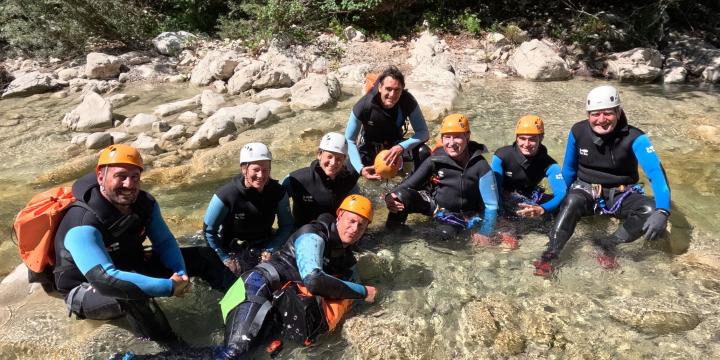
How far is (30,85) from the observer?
11.7 metres

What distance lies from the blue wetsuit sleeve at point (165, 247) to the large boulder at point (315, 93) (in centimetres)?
615

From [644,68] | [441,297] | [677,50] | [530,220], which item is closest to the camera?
[441,297]

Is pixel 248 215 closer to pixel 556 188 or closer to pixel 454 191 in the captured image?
pixel 454 191

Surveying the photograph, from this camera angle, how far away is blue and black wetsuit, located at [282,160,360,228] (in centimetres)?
480

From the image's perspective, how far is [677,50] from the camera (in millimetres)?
12922

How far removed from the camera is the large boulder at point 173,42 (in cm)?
1375

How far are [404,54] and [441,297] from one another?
405 inches

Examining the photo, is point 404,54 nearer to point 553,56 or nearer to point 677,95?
point 553,56

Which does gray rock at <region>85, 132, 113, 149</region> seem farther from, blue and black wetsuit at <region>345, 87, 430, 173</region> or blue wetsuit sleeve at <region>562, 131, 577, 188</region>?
blue wetsuit sleeve at <region>562, 131, 577, 188</region>

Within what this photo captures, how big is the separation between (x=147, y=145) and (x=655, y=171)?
7.19 meters

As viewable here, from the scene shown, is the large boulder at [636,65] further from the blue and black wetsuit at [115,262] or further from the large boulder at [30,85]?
the large boulder at [30,85]

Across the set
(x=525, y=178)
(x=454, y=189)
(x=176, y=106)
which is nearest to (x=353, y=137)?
(x=454, y=189)

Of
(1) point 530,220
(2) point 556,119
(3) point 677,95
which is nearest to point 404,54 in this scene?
(2) point 556,119

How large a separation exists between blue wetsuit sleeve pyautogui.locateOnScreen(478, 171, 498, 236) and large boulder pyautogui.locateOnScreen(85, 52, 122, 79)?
1094 cm
